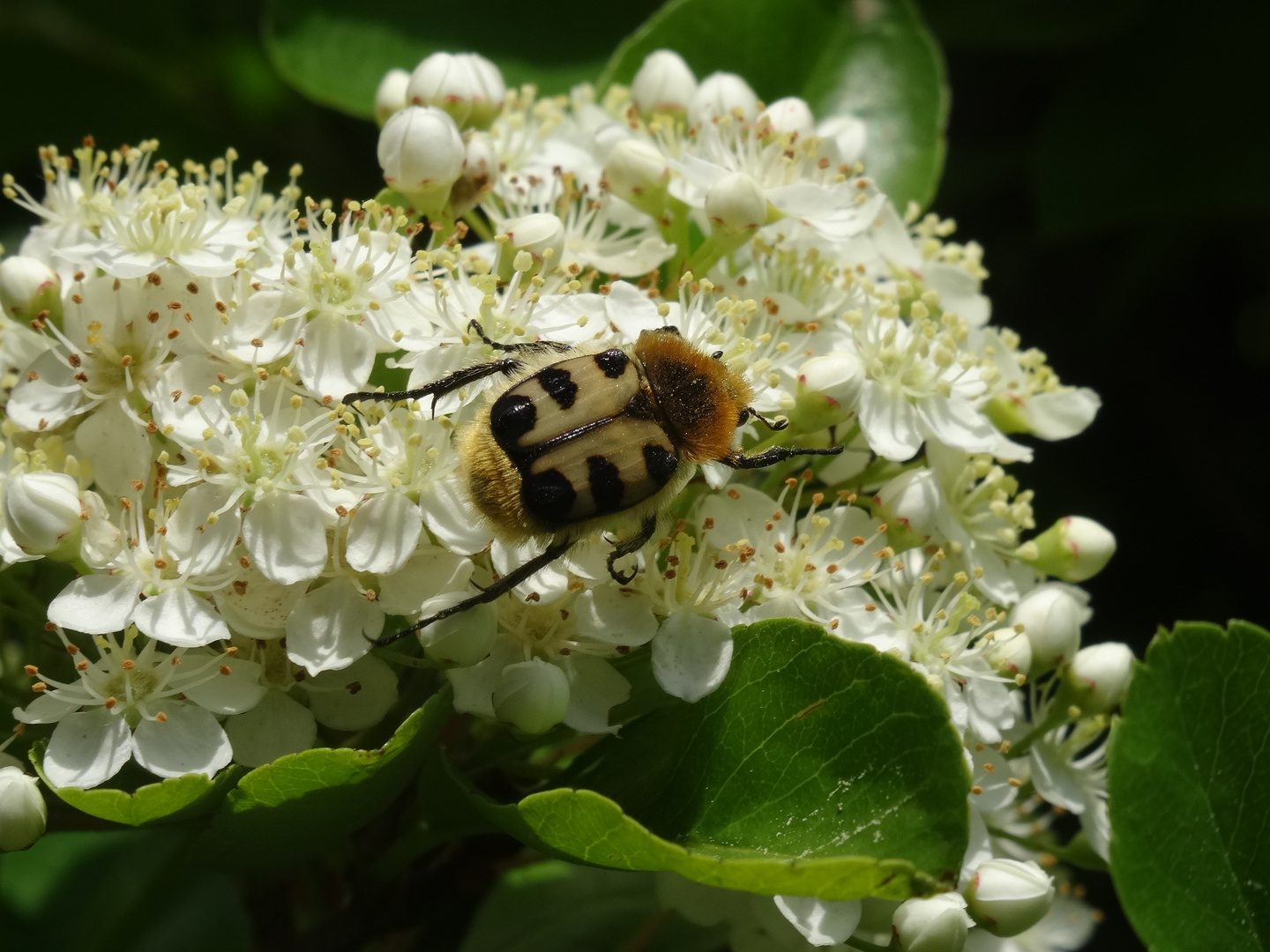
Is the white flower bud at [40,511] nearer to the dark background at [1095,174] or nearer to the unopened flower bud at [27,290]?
the unopened flower bud at [27,290]

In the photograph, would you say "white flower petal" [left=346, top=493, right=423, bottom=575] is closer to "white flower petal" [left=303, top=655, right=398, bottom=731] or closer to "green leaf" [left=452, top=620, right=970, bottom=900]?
"white flower petal" [left=303, top=655, right=398, bottom=731]

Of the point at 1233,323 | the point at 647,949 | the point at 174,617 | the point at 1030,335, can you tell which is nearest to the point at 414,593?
the point at 174,617

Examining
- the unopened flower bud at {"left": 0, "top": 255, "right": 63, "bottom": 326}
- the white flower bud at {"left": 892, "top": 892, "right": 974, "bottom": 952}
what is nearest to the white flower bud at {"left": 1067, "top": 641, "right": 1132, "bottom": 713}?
the white flower bud at {"left": 892, "top": 892, "right": 974, "bottom": 952}

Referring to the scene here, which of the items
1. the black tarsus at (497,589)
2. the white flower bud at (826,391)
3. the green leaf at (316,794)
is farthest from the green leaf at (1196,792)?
the green leaf at (316,794)

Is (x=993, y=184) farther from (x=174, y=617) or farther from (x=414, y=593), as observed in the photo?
(x=174, y=617)

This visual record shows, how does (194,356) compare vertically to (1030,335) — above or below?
above

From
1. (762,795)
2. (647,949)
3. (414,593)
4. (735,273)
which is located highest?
(735,273)
